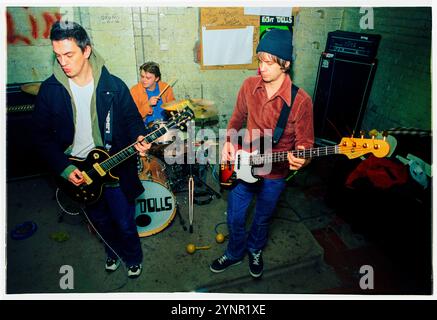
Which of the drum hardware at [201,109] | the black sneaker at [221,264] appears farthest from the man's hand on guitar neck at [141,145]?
the black sneaker at [221,264]

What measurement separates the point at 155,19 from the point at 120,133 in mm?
2834

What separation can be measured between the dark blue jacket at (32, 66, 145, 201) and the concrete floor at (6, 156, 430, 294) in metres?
1.14

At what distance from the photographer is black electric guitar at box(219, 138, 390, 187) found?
258cm

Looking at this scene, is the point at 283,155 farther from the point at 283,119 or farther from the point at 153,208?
the point at 153,208

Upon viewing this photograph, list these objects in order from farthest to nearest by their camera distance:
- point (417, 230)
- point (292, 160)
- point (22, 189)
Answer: point (22, 189) < point (417, 230) < point (292, 160)

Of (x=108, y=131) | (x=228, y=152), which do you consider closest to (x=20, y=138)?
(x=108, y=131)

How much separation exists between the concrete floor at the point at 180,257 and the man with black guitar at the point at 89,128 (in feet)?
1.82

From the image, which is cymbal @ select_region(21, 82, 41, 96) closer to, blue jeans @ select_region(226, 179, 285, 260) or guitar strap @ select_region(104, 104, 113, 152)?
guitar strap @ select_region(104, 104, 113, 152)

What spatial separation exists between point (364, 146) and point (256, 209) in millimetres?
1043

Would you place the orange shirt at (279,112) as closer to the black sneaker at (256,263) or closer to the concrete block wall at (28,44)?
the black sneaker at (256,263)

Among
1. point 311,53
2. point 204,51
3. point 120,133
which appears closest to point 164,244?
point 120,133

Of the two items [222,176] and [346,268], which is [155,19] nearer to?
[222,176]

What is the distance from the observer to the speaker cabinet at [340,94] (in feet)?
15.1
